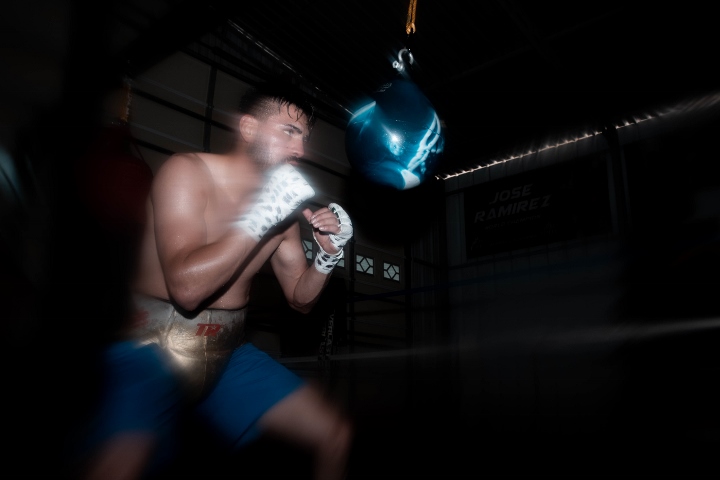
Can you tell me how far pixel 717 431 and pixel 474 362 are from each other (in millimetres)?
5382

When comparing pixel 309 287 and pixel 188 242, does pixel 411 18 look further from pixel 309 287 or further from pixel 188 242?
pixel 188 242

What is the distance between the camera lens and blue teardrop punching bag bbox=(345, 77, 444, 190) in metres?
2.14

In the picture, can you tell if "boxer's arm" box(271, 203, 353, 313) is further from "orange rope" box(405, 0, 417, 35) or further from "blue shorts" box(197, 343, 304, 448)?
"orange rope" box(405, 0, 417, 35)

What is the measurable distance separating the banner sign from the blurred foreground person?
7.32m

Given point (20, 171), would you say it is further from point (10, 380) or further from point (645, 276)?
point (645, 276)

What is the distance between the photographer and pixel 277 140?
1.71 metres

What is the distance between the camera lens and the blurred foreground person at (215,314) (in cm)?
131

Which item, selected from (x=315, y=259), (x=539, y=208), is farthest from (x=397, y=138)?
(x=539, y=208)

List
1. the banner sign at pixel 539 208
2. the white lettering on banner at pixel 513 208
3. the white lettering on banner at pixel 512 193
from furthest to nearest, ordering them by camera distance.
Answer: the white lettering on banner at pixel 512 193
the white lettering on banner at pixel 513 208
the banner sign at pixel 539 208

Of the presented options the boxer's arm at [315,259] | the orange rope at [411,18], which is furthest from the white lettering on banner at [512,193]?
the boxer's arm at [315,259]

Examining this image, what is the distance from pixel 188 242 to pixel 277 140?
0.53 m

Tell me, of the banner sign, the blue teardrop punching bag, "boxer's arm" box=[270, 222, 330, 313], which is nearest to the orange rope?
the blue teardrop punching bag

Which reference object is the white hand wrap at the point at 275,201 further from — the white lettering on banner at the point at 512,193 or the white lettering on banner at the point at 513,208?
the white lettering on banner at the point at 512,193

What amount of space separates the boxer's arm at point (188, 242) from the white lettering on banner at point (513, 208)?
790 centimetres
